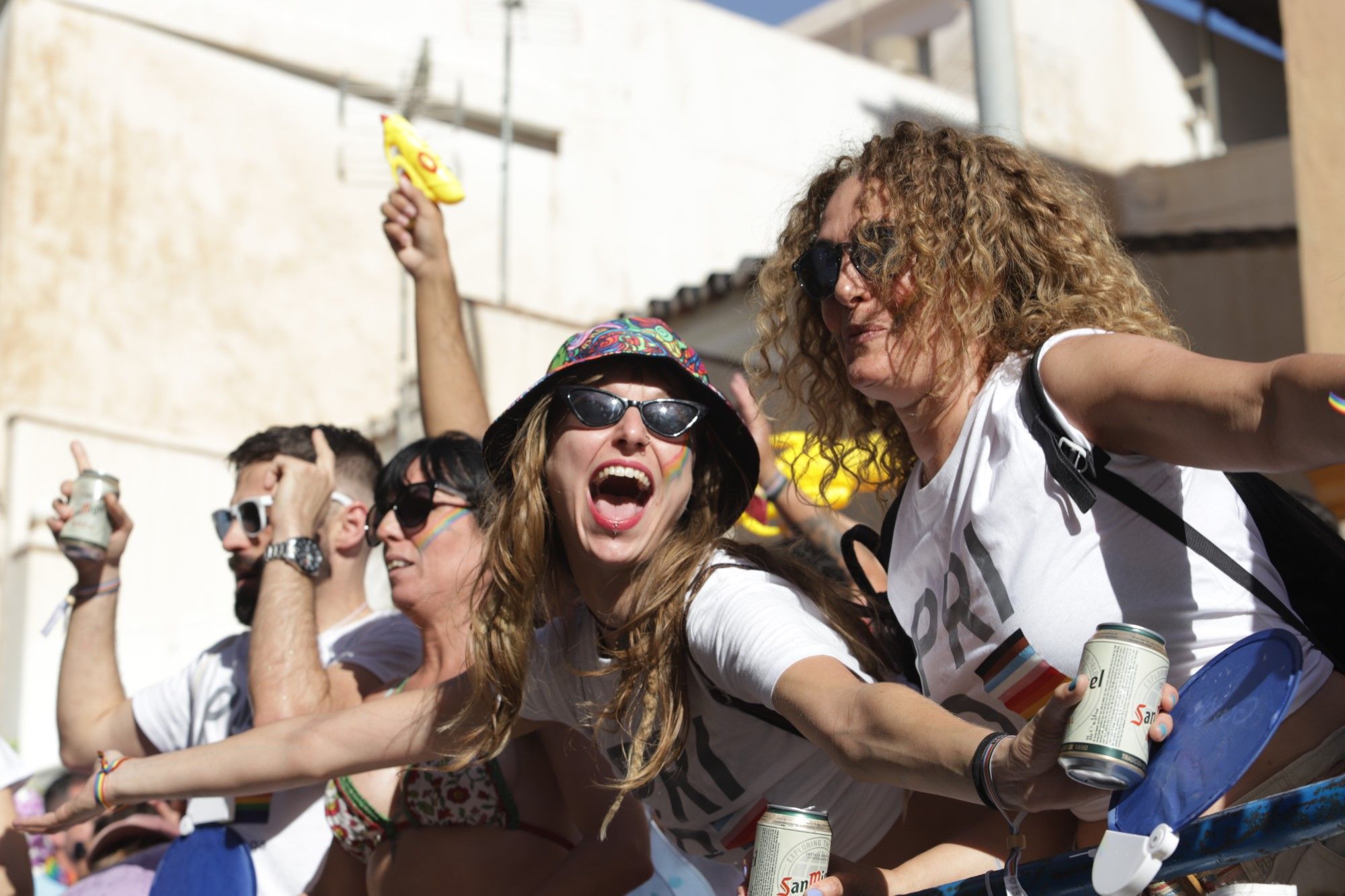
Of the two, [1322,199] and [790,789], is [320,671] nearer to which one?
[790,789]

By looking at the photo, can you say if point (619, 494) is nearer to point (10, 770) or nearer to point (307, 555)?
point (307, 555)

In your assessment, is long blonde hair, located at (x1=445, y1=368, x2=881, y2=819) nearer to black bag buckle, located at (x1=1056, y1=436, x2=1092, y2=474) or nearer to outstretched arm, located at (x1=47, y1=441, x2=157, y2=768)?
black bag buckle, located at (x1=1056, y1=436, x2=1092, y2=474)

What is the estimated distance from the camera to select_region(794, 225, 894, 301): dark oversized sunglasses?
8.59 feet

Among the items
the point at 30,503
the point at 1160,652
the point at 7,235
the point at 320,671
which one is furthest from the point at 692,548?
the point at 7,235

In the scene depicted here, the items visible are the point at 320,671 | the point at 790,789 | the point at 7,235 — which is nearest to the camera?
the point at 790,789

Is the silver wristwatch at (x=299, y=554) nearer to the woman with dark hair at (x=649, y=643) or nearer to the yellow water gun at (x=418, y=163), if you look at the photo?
the woman with dark hair at (x=649, y=643)

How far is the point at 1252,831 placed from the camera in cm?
195

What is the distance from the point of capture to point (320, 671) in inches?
159

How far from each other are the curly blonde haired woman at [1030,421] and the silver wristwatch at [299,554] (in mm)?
1899

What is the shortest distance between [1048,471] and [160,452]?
10225 millimetres

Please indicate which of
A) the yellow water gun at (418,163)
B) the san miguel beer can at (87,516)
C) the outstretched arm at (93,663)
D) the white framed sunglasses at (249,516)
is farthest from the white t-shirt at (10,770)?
the yellow water gun at (418,163)

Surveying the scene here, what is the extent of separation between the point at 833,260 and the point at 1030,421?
54cm

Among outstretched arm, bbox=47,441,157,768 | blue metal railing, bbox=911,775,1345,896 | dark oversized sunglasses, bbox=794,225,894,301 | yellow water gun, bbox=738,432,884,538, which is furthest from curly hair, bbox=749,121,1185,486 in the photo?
outstretched arm, bbox=47,441,157,768

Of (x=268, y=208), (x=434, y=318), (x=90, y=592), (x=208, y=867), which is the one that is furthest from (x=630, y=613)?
(x=268, y=208)
